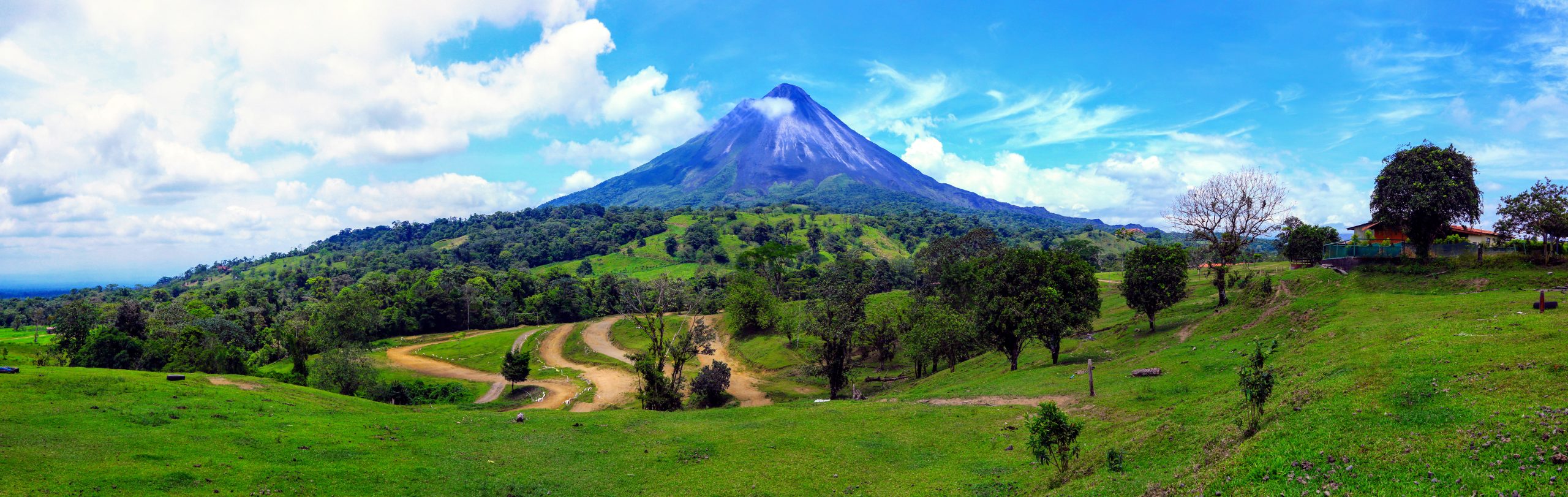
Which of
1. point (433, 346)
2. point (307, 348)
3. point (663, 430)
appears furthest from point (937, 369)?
point (307, 348)

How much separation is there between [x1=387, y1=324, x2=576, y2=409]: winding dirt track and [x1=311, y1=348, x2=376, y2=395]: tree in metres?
7.73

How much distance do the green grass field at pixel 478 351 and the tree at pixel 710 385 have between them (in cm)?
3100

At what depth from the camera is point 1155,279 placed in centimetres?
3856

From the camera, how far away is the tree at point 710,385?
41406 millimetres

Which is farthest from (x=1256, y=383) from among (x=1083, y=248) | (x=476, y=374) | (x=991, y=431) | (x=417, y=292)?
(x=417, y=292)

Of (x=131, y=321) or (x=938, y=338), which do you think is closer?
(x=938, y=338)

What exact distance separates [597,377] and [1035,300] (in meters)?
39.9

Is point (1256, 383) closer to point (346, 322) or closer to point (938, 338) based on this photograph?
point (938, 338)

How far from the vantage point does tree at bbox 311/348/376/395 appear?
4175 cm

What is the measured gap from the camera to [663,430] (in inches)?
1035

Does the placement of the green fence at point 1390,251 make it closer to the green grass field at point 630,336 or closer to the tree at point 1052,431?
the tree at point 1052,431

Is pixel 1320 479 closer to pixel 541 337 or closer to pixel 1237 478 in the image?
pixel 1237 478

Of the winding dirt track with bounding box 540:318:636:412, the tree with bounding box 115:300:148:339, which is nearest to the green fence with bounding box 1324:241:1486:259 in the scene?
the winding dirt track with bounding box 540:318:636:412

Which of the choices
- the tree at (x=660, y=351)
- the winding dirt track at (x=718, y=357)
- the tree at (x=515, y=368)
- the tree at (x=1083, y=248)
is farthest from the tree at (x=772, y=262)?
the tree at (x=660, y=351)
